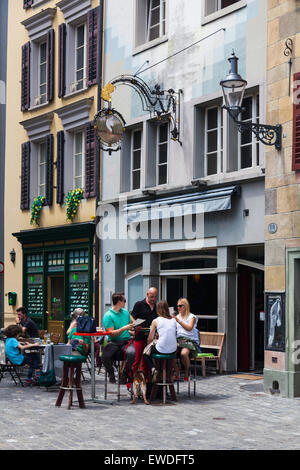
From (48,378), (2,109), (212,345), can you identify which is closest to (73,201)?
(2,109)

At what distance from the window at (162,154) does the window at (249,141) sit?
2.71 metres

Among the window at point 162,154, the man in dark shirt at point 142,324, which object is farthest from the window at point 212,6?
the man in dark shirt at point 142,324

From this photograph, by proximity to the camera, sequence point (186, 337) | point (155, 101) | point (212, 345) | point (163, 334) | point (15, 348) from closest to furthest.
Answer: point (163, 334), point (186, 337), point (15, 348), point (212, 345), point (155, 101)

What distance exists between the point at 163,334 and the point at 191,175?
18.2ft

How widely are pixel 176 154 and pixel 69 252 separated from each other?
5647 mm

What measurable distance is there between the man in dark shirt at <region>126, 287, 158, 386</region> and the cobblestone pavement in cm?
58

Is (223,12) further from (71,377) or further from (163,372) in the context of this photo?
(71,377)

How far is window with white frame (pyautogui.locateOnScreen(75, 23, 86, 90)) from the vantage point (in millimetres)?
21406

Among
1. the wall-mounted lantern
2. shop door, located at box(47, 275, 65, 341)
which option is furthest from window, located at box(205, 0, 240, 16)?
the wall-mounted lantern

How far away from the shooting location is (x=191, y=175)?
1661 cm

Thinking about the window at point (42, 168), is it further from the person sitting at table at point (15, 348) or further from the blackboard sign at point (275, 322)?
the blackboard sign at point (275, 322)

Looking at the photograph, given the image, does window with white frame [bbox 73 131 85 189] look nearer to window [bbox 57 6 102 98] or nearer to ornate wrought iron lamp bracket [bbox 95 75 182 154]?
window [bbox 57 6 102 98]

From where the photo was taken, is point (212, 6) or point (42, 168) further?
point (42, 168)
